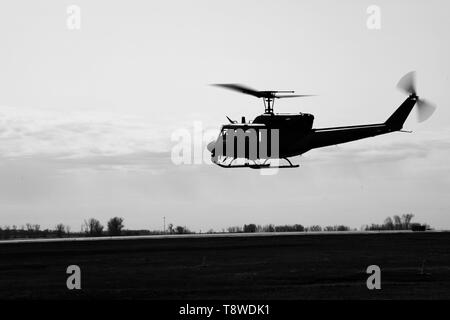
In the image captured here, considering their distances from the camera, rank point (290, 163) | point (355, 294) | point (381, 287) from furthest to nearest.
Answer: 1. point (290, 163)
2. point (381, 287)
3. point (355, 294)

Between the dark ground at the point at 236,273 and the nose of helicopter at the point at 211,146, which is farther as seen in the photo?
the nose of helicopter at the point at 211,146

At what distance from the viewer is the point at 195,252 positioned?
69.8 m

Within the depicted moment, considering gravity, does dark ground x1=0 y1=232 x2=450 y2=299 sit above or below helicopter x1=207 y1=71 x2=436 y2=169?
below

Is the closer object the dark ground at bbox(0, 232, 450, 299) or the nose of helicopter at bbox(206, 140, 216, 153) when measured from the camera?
the dark ground at bbox(0, 232, 450, 299)

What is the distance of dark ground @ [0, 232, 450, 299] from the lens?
38750mm

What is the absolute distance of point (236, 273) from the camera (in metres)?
48.7

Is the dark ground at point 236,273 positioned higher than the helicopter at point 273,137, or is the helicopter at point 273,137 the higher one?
the helicopter at point 273,137

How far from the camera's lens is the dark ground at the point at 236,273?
127ft

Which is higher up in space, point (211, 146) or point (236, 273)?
point (211, 146)

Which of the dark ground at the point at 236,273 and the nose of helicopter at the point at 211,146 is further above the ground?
the nose of helicopter at the point at 211,146

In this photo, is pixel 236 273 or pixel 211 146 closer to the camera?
pixel 236 273
